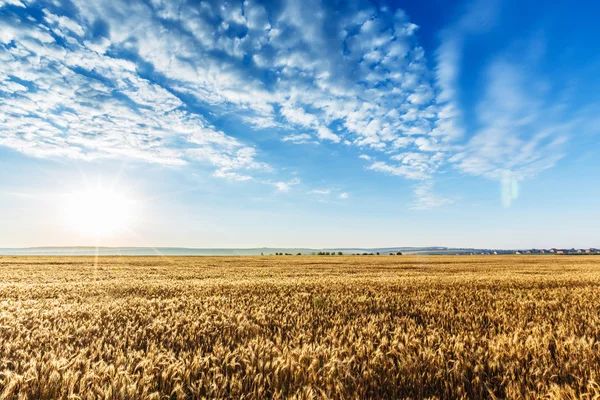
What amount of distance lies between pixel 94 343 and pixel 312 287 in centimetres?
949

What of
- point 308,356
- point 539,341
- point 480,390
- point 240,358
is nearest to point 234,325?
point 240,358

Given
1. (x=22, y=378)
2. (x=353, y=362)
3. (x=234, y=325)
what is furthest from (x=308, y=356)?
(x=22, y=378)

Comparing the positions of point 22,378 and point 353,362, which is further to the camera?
point 353,362

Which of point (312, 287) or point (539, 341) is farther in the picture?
point (312, 287)

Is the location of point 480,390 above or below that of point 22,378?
below

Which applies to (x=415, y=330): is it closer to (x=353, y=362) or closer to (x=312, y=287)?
(x=353, y=362)

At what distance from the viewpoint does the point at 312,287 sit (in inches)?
541

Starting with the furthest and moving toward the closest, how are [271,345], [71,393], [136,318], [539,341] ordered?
1. [136,318]
2. [539,341]
3. [271,345]
4. [71,393]

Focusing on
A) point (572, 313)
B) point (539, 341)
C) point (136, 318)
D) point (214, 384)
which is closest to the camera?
point (214, 384)

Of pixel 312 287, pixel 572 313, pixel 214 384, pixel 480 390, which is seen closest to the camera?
pixel 214 384

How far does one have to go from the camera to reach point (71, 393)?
3262 mm

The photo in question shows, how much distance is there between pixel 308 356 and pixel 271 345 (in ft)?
2.82

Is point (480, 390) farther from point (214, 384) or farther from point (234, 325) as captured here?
point (234, 325)

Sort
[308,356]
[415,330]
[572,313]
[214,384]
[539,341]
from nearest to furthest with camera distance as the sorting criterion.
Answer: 1. [214,384]
2. [308,356]
3. [539,341]
4. [415,330]
5. [572,313]
